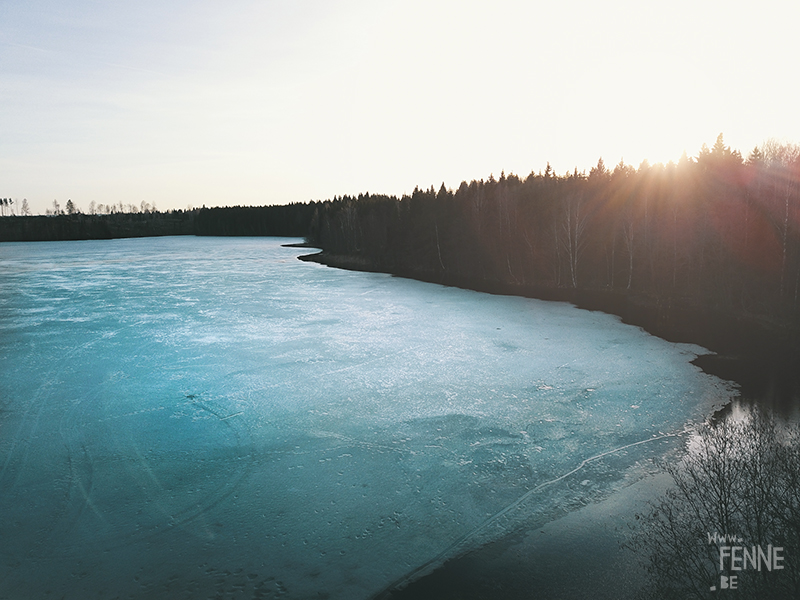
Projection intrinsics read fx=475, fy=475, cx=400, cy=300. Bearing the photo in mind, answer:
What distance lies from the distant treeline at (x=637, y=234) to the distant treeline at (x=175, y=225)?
222 feet

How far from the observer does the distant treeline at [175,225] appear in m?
115

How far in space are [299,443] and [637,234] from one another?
106 feet

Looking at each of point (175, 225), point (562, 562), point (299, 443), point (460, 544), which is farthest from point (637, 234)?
point (175, 225)

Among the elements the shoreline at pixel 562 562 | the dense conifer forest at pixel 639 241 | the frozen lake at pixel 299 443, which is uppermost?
the dense conifer forest at pixel 639 241

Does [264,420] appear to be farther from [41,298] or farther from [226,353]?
[41,298]

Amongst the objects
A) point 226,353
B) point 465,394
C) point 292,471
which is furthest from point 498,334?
point 292,471

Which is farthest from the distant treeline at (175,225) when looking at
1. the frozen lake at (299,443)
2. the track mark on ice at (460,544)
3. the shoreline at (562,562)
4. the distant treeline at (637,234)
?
the shoreline at (562,562)

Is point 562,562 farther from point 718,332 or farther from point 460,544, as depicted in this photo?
point 718,332

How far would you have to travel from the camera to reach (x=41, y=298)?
2761 cm

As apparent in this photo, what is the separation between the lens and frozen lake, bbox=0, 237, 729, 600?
6414 mm

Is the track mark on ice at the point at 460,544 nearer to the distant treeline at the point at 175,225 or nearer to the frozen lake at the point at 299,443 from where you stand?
the frozen lake at the point at 299,443

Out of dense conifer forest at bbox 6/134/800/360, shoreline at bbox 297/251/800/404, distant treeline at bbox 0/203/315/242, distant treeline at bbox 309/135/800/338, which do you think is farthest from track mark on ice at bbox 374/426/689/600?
distant treeline at bbox 0/203/315/242

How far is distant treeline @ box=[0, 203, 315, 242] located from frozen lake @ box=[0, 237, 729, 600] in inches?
3893

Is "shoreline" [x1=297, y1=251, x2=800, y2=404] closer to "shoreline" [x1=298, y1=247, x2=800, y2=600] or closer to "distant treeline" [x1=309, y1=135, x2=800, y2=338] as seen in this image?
"distant treeline" [x1=309, y1=135, x2=800, y2=338]
